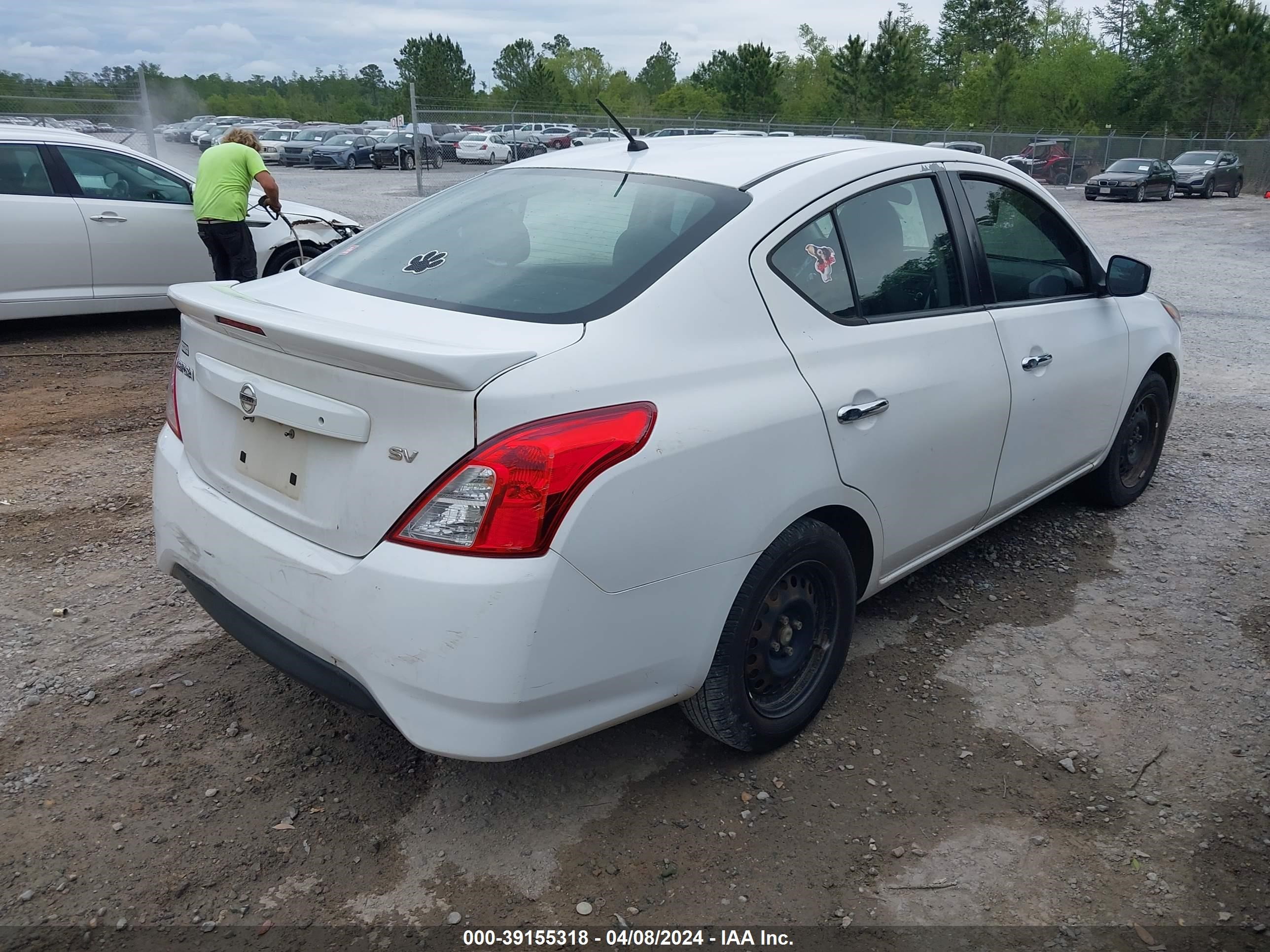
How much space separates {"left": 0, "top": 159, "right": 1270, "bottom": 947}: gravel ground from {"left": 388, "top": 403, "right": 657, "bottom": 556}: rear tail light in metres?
0.90

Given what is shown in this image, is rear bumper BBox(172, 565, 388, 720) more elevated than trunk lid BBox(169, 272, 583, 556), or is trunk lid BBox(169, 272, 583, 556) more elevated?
trunk lid BBox(169, 272, 583, 556)

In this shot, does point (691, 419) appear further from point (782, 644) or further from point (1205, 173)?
point (1205, 173)

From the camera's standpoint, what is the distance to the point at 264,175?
25.2 ft

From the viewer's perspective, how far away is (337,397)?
2.33 m

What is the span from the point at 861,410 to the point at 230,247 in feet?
20.6

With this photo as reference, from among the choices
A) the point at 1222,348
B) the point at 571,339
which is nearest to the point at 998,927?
the point at 571,339

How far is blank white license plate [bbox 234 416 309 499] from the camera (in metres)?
2.44

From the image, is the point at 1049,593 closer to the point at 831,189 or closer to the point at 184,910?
the point at 831,189

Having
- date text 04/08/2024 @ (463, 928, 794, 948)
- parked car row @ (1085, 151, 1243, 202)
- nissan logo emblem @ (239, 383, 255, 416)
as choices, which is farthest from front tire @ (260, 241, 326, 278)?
parked car row @ (1085, 151, 1243, 202)

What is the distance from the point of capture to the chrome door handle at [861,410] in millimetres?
2795

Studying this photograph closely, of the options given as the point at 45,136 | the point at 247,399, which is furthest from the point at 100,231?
the point at 247,399

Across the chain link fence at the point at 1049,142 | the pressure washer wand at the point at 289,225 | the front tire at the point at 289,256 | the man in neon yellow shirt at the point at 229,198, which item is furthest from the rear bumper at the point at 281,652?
the chain link fence at the point at 1049,142

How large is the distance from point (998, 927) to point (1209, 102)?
58.1m

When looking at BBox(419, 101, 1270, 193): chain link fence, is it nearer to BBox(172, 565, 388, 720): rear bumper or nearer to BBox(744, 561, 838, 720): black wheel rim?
BBox(744, 561, 838, 720): black wheel rim
